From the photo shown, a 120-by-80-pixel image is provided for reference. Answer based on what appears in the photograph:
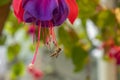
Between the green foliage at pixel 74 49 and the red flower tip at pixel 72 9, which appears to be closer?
the red flower tip at pixel 72 9

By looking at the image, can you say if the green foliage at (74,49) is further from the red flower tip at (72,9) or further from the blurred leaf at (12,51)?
the red flower tip at (72,9)

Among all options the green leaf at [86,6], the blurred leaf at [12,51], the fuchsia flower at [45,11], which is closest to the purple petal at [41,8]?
the fuchsia flower at [45,11]

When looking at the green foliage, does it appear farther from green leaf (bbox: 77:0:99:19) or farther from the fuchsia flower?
the fuchsia flower

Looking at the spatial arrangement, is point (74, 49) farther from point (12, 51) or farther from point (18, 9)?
point (18, 9)

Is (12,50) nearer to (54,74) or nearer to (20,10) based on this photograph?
(20,10)

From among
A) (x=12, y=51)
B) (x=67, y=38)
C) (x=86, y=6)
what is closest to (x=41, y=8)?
(x=86, y=6)

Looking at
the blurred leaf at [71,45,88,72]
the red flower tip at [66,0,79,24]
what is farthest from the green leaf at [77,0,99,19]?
the red flower tip at [66,0,79,24]
